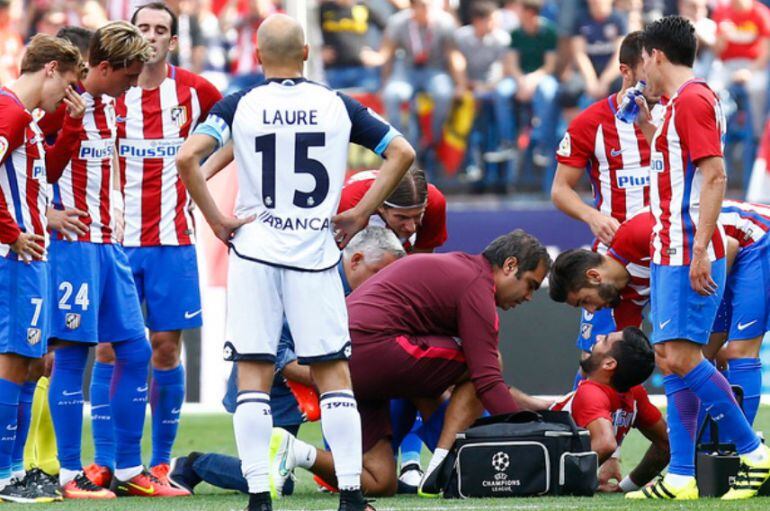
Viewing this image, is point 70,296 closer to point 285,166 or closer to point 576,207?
point 285,166

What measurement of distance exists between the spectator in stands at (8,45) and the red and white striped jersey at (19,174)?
9094 millimetres

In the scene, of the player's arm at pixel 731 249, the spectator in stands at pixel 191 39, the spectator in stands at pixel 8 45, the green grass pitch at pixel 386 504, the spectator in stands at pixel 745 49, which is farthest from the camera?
the spectator in stands at pixel 8 45

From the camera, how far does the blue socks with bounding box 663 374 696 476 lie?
641cm

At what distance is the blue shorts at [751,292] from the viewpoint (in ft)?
22.5

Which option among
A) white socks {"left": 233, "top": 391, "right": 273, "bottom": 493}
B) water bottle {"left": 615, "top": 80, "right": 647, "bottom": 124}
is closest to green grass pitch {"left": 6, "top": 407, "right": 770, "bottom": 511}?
white socks {"left": 233, "top": 391, "right": 273, "bottom": 493}

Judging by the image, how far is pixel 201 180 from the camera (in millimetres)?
5605

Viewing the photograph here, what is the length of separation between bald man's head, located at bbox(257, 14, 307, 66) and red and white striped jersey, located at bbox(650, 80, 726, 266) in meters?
1.64

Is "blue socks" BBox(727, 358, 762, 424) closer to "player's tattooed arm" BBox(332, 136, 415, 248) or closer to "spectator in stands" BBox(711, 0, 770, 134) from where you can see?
"player's tattooed arm" BBox(332, 136, 415, 248)

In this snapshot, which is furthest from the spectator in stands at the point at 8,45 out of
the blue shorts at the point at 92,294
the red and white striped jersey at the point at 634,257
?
the red and white striped jersey at the point at 634,257

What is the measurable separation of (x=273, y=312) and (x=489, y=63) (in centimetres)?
925

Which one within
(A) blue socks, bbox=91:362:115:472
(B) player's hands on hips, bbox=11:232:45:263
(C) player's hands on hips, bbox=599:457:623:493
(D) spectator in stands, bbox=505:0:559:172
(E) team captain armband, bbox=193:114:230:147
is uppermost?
(D) spectator in stands, bbox=505:0:559:172

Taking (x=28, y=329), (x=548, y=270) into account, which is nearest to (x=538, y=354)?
(x=548, y=270)

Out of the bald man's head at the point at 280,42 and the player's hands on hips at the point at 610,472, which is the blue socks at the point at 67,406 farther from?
the player's hands on hips at the point at 610,472

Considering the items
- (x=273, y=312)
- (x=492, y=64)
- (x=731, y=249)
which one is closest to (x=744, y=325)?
(x=731, y=249)
